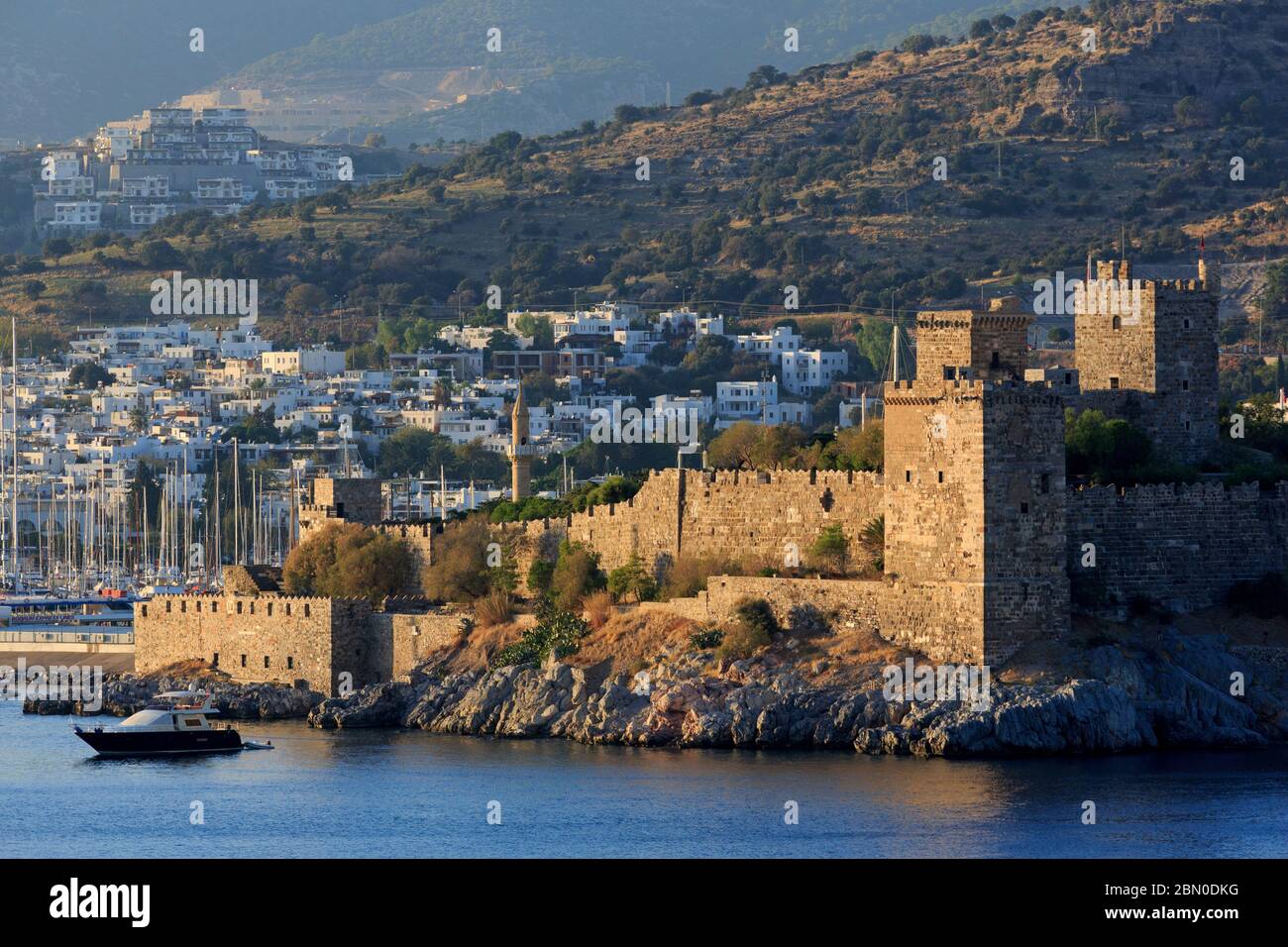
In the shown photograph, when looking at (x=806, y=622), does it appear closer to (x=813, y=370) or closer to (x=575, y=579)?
(x=575, y=579)

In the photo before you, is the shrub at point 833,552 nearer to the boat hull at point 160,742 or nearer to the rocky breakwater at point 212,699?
the rocky breakwater at point 212,699

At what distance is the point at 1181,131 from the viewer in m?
141

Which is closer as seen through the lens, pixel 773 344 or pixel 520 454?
pixel 520 454

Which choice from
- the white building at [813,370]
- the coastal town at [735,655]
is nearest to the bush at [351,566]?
the coastal town at [735,655]

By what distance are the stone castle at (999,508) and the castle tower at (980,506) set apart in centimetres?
3

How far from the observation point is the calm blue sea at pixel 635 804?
4278 centimetres

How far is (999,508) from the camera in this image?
50.0 meters

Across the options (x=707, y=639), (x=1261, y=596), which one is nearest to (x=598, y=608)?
(x=707, y=639)

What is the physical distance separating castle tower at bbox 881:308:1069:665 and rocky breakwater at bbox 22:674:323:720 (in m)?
12.5

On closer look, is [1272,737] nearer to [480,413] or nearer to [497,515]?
[497,515]

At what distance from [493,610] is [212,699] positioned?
5.33 m
